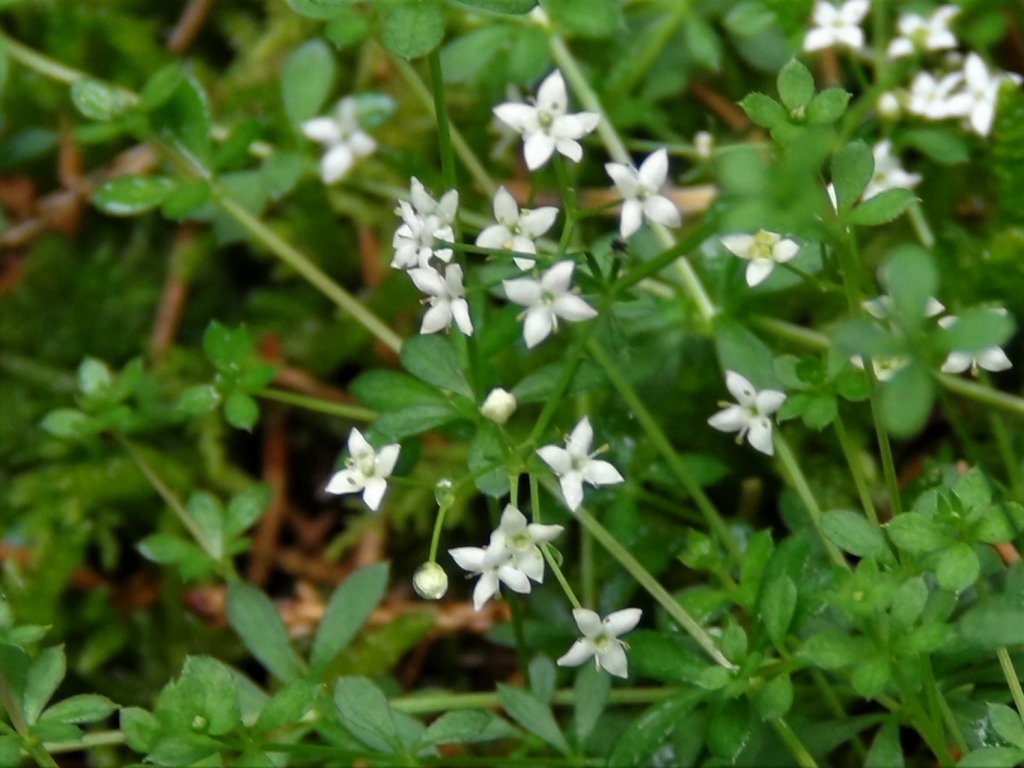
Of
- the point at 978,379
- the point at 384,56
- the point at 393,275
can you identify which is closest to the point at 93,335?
the point at 393,275

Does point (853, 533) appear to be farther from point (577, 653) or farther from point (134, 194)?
point (134, 194)

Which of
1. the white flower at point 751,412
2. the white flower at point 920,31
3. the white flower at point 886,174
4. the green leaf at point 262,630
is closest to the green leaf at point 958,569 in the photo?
the white flower at point 751,412

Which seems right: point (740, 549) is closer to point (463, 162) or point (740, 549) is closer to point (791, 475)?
point (791, 475)

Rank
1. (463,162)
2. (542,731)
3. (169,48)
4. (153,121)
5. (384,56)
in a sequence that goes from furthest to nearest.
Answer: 1. (169,48)
2. (384,56)
3. (463,162)
4. (153,121)
5. (542,731)

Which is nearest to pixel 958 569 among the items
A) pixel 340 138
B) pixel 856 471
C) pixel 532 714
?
pixel 856 471

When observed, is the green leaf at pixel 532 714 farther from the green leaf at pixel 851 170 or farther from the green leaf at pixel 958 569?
the green leaf at pixel 851 170

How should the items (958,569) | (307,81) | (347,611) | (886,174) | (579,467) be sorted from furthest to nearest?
(307,81) → (886,174) → (347,611) → (579,467) → (958,569)
